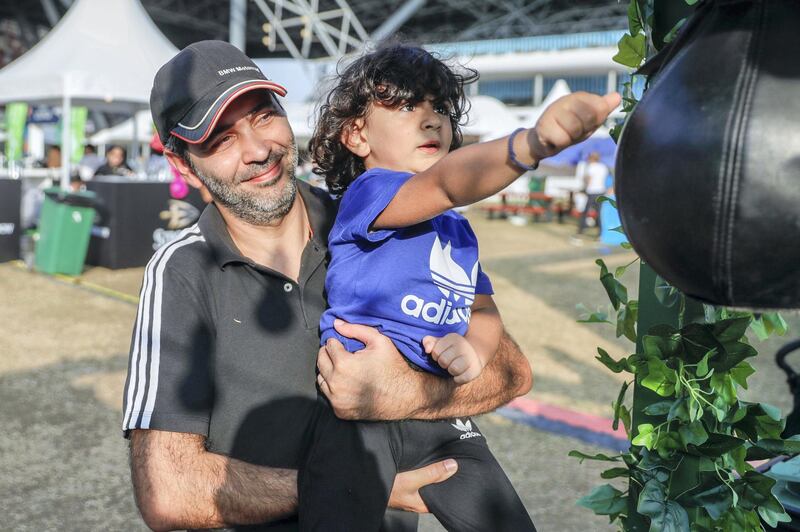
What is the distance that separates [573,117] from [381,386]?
0.88 m

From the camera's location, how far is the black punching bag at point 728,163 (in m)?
0.88

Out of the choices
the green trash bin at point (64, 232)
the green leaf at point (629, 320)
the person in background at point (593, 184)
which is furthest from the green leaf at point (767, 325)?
the person in background at point (593, 184)

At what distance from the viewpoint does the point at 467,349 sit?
1.80 m

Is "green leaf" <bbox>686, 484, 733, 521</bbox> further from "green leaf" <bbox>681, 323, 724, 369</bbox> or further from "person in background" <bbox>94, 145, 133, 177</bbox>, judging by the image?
"person in background" <bbox>94, 145, 133, 177</bbox>

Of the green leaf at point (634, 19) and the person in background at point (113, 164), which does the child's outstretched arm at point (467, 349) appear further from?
the person in background at point (113, 164)

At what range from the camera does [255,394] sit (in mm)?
1751

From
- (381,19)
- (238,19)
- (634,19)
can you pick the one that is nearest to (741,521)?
(634,19)

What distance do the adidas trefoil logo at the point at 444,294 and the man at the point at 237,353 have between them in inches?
4.4

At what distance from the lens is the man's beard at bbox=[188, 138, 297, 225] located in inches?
78.1

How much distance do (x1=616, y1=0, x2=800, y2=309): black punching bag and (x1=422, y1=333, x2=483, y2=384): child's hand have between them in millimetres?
824

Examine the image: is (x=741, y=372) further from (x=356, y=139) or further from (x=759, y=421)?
(x=356, y=139)

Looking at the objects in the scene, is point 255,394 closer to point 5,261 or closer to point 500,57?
point 5,261

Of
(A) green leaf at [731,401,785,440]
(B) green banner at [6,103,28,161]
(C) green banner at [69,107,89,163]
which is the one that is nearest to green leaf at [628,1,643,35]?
(A) green leaf at [731,401,785,440]

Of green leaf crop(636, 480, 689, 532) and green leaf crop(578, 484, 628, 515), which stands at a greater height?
green leaf crop(636, 480, 689, 532)
